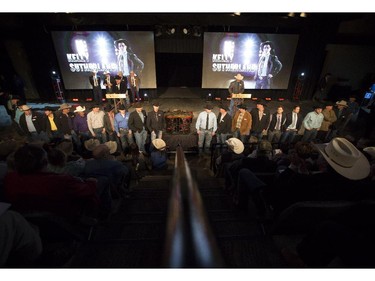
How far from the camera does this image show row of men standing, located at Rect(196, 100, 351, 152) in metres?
6.51

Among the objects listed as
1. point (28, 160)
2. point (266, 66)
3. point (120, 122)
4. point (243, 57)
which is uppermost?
point (243, 57)

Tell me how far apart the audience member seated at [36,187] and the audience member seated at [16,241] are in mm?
279

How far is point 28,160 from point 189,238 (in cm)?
194

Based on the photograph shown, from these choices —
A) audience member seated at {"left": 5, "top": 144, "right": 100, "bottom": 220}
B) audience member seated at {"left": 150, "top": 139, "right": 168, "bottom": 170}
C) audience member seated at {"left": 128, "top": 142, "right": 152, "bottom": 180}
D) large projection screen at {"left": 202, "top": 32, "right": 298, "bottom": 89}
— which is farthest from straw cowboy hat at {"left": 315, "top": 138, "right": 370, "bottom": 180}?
large projection screen at {"left": 202, "top": 32, "right": 298, "bottom": 89}

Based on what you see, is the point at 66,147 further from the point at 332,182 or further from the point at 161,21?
the point at 161,21

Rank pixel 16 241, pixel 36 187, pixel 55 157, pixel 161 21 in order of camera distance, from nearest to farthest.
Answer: pixel 16 241 < pixel 36 187 < pixel 55 157 < pixel 161 21

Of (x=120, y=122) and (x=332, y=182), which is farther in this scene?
(x=120, y=122)

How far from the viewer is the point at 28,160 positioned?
1.96 meters

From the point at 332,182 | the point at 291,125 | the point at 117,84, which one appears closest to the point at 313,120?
the point at 291,125

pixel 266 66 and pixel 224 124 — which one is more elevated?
pixel 266 66

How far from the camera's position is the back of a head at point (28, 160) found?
1960 millimetres

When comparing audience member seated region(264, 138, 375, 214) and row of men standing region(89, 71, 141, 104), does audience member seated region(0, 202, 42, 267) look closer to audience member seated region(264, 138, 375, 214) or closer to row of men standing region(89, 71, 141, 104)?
audience member seated region(264, 138, 375, 214)

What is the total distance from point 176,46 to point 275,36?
4717mm

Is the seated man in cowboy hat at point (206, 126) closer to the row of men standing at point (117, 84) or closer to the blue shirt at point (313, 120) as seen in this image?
the blue shirt at point (313, 120)
